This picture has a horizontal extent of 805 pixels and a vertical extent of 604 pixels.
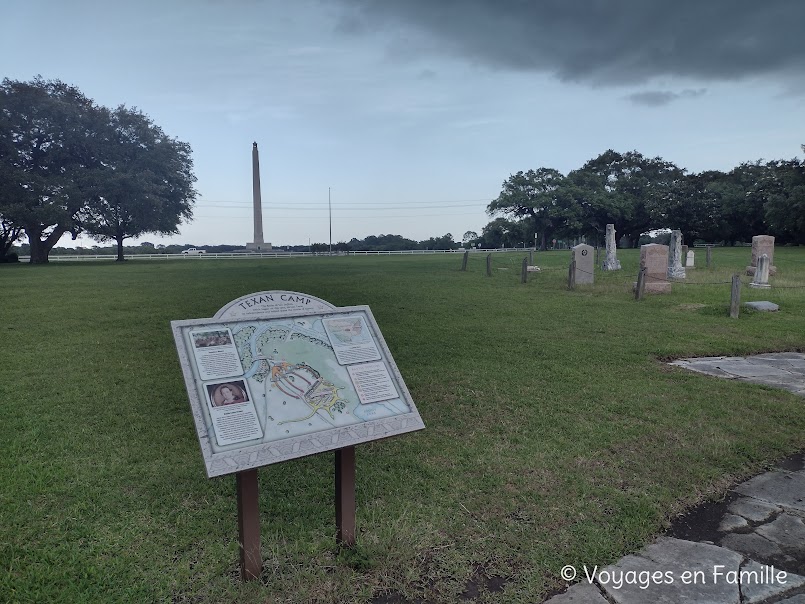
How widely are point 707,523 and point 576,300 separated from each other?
975 cm

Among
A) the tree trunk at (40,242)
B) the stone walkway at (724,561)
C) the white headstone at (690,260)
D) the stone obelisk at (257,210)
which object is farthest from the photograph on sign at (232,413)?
the stone obelisk at (257,210)

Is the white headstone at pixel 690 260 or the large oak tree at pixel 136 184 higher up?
the large oak tree at pixel 136 184

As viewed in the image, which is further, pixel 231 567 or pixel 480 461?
pixel 480 461

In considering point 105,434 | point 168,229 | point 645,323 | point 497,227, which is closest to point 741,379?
point 645,323

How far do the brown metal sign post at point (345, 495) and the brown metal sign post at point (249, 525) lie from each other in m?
0.41

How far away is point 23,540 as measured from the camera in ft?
9.26

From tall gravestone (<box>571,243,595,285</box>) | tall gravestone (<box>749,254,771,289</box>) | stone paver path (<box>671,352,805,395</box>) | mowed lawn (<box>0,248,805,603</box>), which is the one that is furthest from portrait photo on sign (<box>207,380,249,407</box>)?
tall gravestone (<box>749,254,771,289</box>)

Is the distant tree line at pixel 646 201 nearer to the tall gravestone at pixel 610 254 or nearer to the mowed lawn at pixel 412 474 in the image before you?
the tall gravestone at pixel 610 254

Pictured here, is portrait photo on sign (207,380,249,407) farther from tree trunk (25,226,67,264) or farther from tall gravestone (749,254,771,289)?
tree trunk (25,226,67,264)

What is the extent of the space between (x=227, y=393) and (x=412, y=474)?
1.61m

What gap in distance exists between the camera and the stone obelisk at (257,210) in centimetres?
4419

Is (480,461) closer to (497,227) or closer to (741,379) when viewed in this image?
(741,379)

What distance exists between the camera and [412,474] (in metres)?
3.58

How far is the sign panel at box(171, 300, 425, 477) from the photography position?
232 cm
